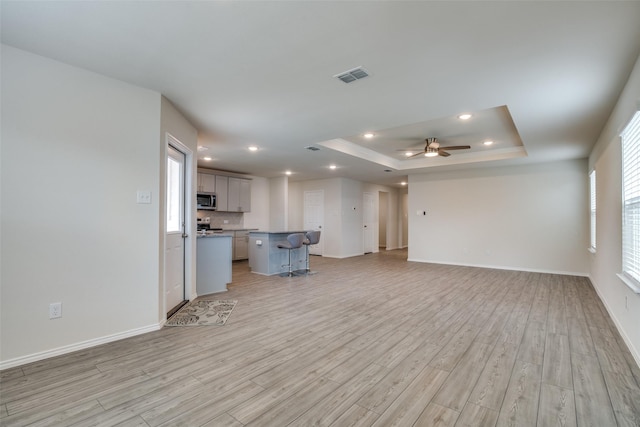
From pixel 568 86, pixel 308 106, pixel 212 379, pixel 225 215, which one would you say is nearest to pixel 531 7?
Answer: pixel 568 86

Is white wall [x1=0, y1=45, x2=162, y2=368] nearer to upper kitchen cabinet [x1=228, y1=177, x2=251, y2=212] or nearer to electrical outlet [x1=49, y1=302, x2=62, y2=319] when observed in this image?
electrical outlet [x1=49, y1=302, x2=62, y2=319]

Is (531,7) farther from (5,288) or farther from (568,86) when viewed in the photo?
(5,288)

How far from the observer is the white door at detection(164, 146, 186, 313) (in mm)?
3568

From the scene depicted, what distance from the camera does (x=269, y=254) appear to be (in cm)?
624

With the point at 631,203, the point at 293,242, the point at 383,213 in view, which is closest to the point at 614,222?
the point at 631,203

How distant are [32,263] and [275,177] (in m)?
7.08

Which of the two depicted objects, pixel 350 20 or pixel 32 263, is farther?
pixel 32 263

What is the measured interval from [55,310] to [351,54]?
3.34 metres

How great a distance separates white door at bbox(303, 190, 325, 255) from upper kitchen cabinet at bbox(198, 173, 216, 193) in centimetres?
323

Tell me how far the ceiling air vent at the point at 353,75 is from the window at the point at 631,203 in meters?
2.29

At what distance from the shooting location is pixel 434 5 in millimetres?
1844

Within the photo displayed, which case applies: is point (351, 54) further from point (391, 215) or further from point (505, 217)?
point (391, 215)

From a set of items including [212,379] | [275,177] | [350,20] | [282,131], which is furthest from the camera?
[275,177]

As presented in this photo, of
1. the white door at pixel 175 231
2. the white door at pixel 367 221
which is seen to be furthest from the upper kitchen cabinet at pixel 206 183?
the white door at pixel 367 221
